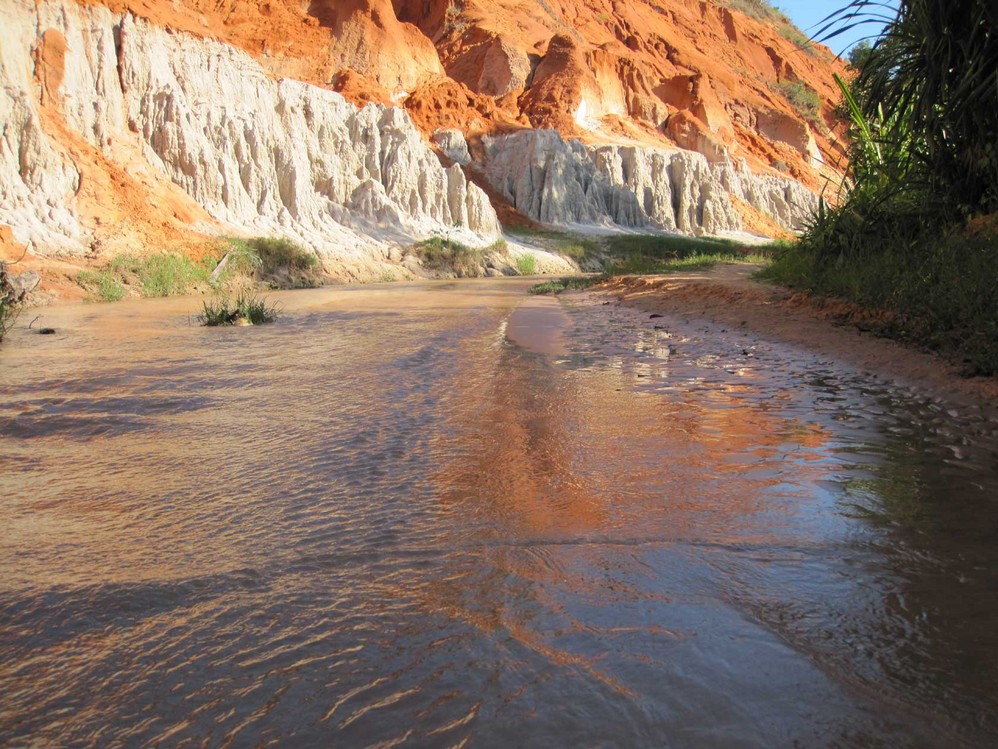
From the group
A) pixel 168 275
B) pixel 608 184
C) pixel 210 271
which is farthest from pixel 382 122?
pixel 168 275

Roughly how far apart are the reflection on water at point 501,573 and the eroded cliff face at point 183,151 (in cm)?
1837

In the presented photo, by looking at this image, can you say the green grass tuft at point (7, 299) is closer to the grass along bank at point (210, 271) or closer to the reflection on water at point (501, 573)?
the reflection on water at point (501, 573)

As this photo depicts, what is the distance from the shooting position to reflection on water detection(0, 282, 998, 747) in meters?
1.66

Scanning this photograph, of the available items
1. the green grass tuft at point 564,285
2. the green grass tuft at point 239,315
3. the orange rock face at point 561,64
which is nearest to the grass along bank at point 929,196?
the green grass tuft at point 239,315

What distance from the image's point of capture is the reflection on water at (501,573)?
5.46 ft

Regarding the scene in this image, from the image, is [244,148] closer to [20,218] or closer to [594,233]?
[20,218]

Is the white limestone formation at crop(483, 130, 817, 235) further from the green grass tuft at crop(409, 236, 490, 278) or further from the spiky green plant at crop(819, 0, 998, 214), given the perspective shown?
the spiky green plant at crop(819, 0, 998, 214)

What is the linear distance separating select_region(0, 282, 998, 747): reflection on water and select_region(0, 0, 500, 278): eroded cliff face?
60.3 feet

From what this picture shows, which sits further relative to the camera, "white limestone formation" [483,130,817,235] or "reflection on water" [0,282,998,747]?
"white limestone formation" [483,130,817,235]

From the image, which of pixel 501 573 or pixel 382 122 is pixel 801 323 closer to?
pixel 501 573

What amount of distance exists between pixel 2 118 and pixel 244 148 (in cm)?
939

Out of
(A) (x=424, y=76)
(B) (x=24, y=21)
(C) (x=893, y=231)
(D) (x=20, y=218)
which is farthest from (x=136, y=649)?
(A) (x=424, y=76)

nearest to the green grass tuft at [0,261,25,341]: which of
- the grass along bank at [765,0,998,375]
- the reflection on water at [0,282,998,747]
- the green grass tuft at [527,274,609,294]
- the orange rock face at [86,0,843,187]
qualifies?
the reflection on water at [0,282,998,747]

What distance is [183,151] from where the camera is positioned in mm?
26891
